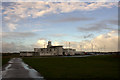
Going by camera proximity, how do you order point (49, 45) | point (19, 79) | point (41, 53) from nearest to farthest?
point (19, 79) → point (41, 53) → point (49, 45)

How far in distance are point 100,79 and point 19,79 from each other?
7395mm

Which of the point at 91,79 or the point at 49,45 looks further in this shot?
the point at 49,45

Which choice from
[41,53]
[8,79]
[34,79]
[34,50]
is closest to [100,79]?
[34,79]

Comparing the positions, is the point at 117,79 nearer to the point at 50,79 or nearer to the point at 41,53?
the point at 50,79

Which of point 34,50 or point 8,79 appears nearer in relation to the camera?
point 8,79

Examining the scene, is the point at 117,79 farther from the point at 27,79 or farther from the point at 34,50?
the point at 34,50

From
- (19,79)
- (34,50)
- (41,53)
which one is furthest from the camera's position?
(34,50)

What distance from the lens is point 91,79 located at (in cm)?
1368

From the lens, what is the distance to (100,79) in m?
13.6

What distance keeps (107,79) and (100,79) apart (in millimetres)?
624

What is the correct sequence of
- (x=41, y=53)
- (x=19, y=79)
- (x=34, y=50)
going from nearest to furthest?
(x=19, y=79), (x=41, y=53), (x=34, y=50)

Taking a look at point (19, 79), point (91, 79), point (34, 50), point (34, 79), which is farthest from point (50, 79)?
point (34, 50)

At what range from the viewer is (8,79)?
13.6 meters

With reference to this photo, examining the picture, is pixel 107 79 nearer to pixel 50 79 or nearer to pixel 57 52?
pixel 50 79
